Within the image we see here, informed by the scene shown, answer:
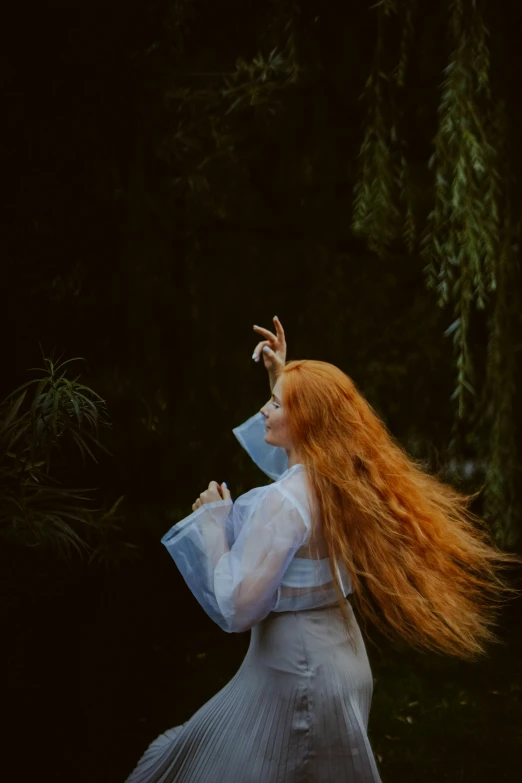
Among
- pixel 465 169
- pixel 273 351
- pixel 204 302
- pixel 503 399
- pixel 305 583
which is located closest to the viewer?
pixel 305 583

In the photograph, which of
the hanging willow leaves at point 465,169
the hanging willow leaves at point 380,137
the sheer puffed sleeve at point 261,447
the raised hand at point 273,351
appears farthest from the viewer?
the hanging willow leaves at point 380,137

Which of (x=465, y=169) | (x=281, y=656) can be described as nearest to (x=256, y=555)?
(x=281, y=656)

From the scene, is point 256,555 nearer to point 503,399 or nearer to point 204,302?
point 503,399

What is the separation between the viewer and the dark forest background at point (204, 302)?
3686mm

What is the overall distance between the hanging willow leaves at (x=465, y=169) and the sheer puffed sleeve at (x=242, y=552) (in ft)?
4.54

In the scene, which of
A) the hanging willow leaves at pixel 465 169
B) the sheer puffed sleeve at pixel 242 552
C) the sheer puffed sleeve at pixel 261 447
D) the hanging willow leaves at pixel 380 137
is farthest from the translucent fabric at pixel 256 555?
the hanging willow leaves at pixel 380 137

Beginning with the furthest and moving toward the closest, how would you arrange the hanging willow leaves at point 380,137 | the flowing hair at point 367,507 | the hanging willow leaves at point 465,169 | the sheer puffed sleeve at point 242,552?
the hanging willow leaves at point 380,137
the hanging willow leaves at point 465,169
the flowing hair at point 367,507
the sheer puffed sleeve at point 242,552

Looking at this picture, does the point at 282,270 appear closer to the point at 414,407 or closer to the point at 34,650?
the point at 414,407

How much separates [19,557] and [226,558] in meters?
2.03

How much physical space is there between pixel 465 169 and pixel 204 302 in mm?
1784

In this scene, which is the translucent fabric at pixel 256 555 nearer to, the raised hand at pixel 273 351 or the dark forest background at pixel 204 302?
the raised hand at pixel 273 351

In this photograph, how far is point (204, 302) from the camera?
473 centimetres

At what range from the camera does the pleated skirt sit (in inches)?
86.4

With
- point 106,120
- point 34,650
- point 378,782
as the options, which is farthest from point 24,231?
point 378,782
